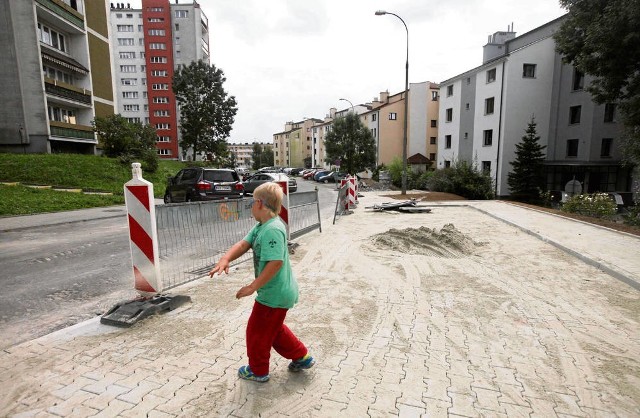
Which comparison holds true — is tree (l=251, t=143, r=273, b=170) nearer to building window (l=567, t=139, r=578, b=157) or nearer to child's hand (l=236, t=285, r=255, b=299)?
building window (l=567, t=139, r=578, b=157)

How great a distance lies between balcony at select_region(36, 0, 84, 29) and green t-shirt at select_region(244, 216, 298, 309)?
3280cm

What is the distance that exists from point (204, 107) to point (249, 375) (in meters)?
43.3

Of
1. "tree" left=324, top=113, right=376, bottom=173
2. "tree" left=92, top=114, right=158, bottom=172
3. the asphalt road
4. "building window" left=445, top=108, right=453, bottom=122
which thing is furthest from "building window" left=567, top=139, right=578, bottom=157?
the asphalt road

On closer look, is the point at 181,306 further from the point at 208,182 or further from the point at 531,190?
the point at 531,190

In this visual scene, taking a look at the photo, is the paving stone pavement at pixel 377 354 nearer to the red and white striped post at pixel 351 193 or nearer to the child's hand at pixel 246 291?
the child's hand at pixel 246 291

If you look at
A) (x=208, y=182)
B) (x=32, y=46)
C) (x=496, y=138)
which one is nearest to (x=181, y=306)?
(x=208, y=182)

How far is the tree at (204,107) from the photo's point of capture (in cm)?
4169

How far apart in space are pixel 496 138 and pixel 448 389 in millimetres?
33552

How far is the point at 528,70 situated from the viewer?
100ft

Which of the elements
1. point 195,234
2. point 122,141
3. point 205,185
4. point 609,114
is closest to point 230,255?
point 195,234

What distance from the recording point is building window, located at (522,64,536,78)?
3031cm

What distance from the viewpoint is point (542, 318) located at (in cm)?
404

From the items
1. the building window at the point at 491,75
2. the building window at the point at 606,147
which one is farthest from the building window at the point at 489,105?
the building window at the point at 606,147

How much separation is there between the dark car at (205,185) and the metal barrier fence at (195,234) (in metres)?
7.06
